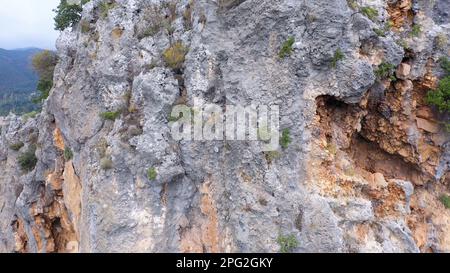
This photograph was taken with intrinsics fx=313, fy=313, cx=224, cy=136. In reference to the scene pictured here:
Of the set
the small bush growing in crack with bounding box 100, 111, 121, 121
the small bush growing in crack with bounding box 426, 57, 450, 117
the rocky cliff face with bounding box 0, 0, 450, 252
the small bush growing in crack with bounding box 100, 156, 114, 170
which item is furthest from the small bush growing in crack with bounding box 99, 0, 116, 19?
the small bush growing in crack with bounding box 426, 57, 450, 117

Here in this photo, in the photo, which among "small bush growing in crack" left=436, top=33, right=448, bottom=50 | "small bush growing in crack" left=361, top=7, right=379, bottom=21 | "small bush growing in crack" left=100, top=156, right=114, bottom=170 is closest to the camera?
"small bush growing in crack" left=361, top=7, right=379, bottom=21

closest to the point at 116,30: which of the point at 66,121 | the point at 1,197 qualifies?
the point at 66,121

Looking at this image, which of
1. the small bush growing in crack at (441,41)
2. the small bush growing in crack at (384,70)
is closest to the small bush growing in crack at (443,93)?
the small bush growing in crack at (441,41)

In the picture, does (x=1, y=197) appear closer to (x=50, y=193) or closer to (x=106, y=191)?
(x=50, y=193)

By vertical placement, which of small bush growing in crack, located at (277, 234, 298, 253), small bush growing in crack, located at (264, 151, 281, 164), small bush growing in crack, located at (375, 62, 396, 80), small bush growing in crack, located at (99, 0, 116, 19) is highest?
small bush growing in crack, located at (99, 0, 116, 19)

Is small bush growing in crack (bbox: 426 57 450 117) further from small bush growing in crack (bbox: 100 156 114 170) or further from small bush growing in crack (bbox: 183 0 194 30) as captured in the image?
small bush growing in crack (bbox: 100 156 114 170)

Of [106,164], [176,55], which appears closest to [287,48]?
[176,55]

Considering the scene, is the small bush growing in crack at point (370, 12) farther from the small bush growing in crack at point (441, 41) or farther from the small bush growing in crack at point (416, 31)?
the small bush growing in crack at point (441, 41)
